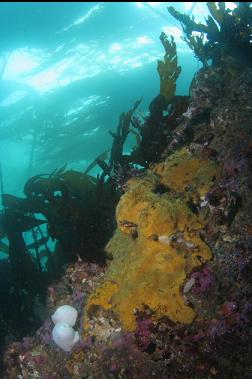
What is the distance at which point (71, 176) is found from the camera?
19.8ft

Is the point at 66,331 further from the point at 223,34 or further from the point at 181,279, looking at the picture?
the point at 223,34

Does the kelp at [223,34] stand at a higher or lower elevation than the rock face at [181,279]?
higher

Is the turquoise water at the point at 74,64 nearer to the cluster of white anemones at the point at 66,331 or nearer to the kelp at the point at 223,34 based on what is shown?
the kelp at the point at 223,34

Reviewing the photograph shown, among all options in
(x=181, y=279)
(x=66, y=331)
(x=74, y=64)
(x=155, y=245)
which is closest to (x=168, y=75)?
(x=155, y=245)

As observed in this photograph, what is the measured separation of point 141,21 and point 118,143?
32.5 feet

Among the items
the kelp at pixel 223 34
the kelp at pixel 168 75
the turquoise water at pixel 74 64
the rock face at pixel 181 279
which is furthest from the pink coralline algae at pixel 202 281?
the turquoise water at pixel 74 64

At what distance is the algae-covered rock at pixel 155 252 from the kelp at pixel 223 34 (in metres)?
3.85

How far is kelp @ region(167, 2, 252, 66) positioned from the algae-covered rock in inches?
152

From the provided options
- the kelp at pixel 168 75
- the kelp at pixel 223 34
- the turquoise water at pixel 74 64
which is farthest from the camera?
the turquoise water at pixel 74 64

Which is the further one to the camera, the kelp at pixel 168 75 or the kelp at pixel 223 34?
the kelp at pixel 223 34

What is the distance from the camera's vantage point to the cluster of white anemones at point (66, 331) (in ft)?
13.0

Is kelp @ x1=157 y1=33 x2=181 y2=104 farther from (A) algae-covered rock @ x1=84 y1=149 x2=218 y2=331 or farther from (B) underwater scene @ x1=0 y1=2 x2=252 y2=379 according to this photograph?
(A) algae-covered rock @ x1=84 y1=149 x2=218 y2=331

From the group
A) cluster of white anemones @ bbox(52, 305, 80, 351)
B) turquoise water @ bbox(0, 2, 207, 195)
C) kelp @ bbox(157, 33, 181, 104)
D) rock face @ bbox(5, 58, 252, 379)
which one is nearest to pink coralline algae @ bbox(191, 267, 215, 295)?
rock face @ bbox(5, 58, 252, 379)

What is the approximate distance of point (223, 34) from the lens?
23.4ft
